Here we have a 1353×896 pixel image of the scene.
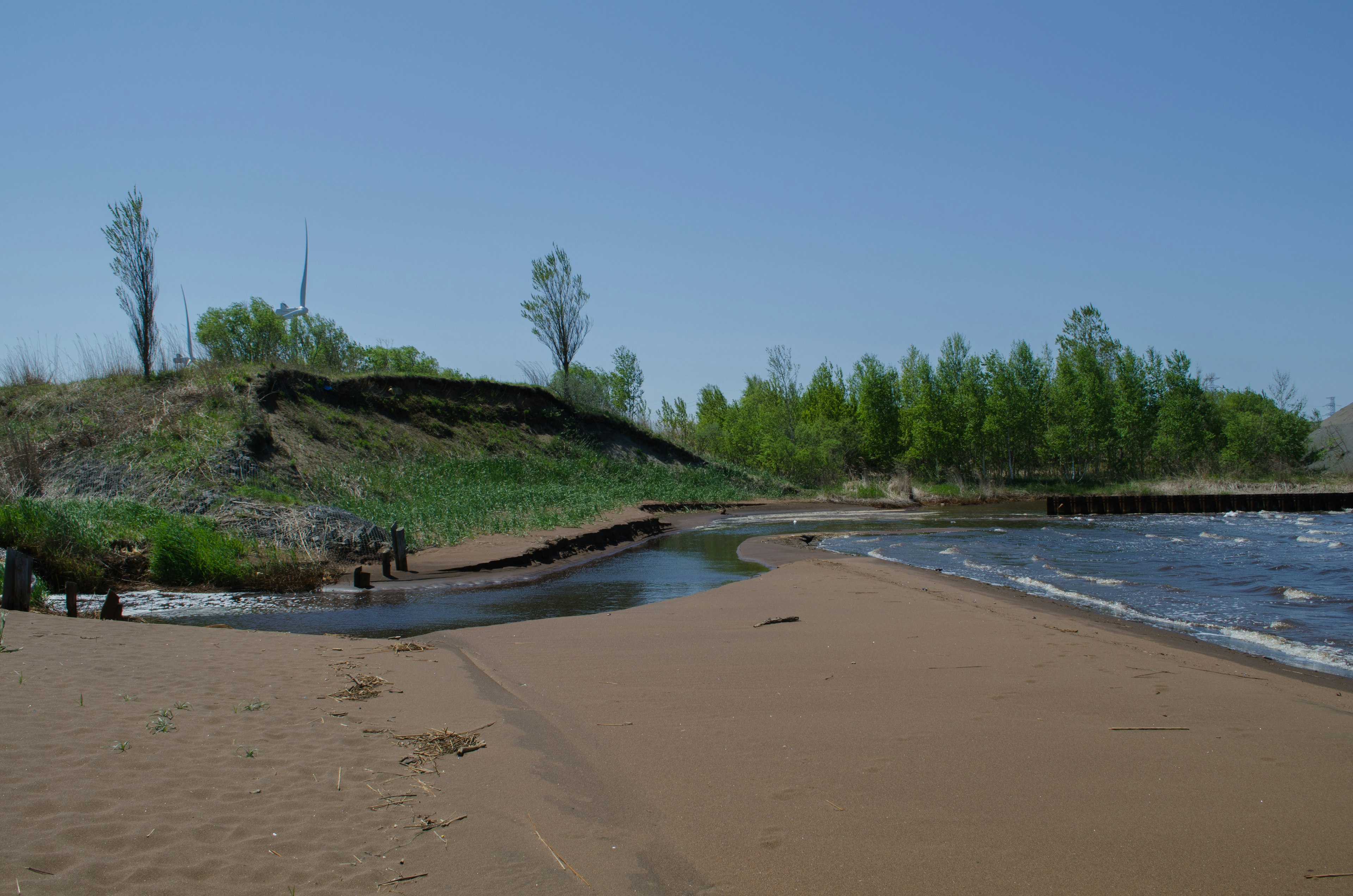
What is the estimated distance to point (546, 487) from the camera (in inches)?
1201

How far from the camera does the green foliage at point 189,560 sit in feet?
45.6

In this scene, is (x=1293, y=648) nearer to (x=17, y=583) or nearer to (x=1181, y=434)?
(x=17, y=583)

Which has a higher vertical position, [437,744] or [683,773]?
[437,744]

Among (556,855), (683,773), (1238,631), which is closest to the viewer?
(556,855)

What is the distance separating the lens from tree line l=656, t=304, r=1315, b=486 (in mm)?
54688

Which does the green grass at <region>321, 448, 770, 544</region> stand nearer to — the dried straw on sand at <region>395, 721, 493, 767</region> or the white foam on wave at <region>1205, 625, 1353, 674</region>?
the dried straw on sand at <region>395, 721, 493, 767</region>

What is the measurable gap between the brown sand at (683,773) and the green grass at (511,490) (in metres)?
13.1

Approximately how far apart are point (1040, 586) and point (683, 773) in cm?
1218

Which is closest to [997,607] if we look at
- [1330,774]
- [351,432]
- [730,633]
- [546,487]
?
[730,633]

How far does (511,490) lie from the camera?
28.7 m

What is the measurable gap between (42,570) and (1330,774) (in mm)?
16943

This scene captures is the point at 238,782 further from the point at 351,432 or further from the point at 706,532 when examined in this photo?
the point at 351,432

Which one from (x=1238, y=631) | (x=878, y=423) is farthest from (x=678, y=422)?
(x=1238, y=631)

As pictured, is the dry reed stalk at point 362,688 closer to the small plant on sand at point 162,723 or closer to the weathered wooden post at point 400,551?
the small plant on sand at point 162,723
